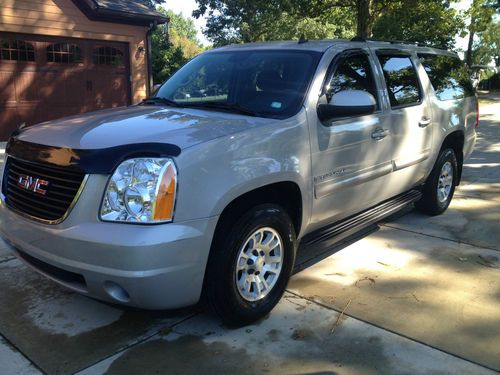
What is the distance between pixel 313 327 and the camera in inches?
130

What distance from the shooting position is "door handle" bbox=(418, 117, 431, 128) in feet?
16.1

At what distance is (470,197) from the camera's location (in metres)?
6.66

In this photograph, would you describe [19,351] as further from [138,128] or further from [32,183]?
[138,128]

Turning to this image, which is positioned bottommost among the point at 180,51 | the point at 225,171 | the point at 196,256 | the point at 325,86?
the point at 196,256

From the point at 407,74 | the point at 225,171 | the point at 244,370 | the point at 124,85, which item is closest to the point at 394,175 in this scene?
the point at 407,74

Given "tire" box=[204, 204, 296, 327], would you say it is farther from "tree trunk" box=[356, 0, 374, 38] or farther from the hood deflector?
"tree trunk" box=[356, 0, 374, 38]

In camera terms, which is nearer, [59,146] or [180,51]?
[59,146]

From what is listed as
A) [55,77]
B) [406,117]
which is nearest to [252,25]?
[55,77]

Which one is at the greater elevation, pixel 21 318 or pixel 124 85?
pixel 124 85

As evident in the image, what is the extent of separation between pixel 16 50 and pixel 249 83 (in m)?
9.84

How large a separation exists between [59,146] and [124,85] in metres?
11.7

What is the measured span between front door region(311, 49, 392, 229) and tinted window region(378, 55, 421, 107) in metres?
0.26

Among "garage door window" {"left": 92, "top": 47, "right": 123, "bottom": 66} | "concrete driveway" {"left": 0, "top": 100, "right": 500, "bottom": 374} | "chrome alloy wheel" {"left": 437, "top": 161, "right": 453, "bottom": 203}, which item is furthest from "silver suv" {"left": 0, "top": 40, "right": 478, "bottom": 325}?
"garage door window" {"left": 92, "top": 47, "right": 123, "bottom": 66}

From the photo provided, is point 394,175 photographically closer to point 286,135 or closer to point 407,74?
point 407,74
